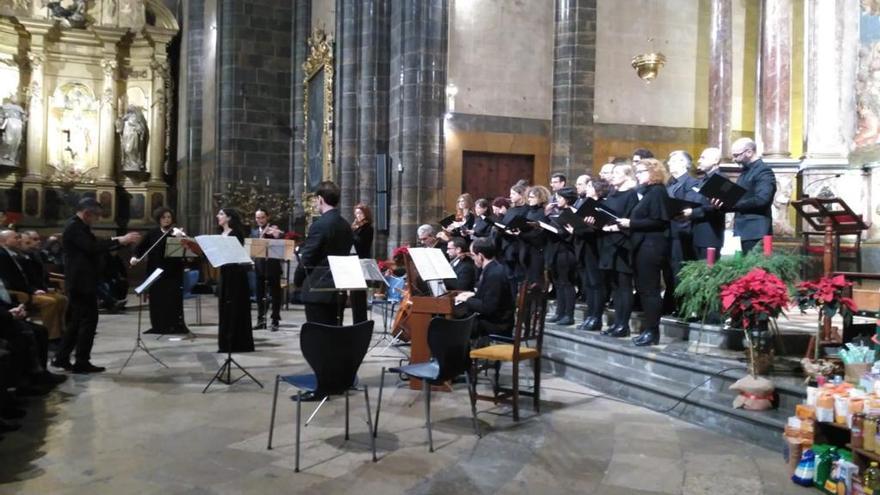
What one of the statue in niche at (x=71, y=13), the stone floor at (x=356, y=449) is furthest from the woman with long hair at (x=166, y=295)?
the statue in niche at (x=71, y=13)

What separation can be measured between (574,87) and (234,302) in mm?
8342

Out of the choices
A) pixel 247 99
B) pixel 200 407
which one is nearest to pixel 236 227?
pixel 200 407

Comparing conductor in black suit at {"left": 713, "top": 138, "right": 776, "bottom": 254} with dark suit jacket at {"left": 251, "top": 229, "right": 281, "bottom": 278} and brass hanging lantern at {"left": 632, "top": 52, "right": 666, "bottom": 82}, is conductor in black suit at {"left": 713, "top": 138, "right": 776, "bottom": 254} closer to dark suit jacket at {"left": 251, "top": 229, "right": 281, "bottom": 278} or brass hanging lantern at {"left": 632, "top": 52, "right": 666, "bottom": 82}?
dark suit jacket at {"left": 251, "top": 229, "right": 281, "bottom": 278}

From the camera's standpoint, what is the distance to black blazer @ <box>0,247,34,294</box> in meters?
7.75

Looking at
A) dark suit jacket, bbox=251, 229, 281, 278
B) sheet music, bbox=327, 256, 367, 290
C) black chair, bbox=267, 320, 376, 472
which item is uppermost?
sheet music, bbox=327, 256, 367, 290

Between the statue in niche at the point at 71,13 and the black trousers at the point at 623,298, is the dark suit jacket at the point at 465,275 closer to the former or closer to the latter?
the black trousers at the point at 623,298

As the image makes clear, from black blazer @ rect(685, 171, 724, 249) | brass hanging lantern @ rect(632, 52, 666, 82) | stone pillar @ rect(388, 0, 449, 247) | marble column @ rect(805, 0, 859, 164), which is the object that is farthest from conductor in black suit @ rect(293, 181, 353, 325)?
brass hanging lantern @ rect(632, 52, 666, 82)

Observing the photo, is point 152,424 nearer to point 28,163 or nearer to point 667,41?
point 667,41

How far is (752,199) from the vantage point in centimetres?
684

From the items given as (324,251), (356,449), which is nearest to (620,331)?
(324,251)

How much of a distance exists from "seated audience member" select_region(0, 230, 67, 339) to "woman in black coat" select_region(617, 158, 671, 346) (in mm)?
6219

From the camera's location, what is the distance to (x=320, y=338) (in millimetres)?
4574

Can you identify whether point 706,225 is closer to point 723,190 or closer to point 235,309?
point 723,190

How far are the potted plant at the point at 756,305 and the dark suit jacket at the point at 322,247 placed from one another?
3325 mm
